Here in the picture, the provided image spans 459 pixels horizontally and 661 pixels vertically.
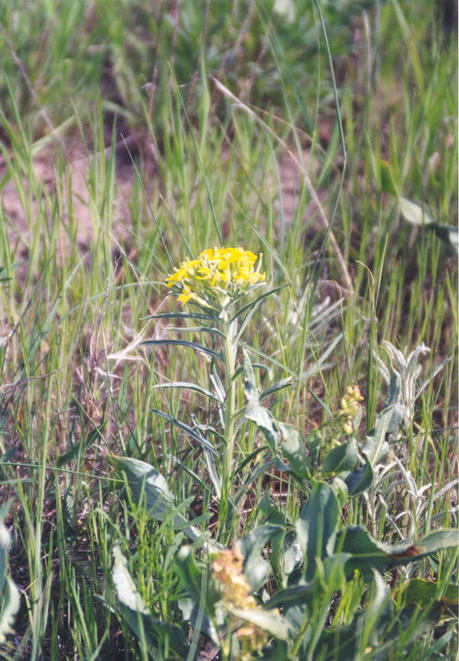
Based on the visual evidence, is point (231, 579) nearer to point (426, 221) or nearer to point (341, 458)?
point (341, 458)

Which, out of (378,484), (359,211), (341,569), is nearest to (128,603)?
(341,569)

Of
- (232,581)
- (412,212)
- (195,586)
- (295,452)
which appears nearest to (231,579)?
(232,581)

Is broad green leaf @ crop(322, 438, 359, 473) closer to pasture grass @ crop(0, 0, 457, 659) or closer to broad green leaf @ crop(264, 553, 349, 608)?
pasture grass @ crop(0, 0, 457, 659)

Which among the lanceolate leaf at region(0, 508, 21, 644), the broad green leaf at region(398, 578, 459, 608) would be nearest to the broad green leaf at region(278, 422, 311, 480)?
the broad green leaf at region(398, 578, 459, 608)

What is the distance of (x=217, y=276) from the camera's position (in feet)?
3.46

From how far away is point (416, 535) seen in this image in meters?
1.20

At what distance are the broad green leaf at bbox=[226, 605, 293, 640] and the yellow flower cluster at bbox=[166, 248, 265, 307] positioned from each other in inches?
18.2

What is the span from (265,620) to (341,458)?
26 cm

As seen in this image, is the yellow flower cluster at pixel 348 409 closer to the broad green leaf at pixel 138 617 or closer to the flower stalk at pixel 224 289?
the flower stalk at pixel 224 289

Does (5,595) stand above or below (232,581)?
below

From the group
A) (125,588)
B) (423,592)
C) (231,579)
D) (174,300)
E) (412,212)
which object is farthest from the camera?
(412,212)

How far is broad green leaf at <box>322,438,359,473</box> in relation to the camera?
99cm

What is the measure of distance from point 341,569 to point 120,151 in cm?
218

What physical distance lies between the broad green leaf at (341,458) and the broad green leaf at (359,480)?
0.09 feet
